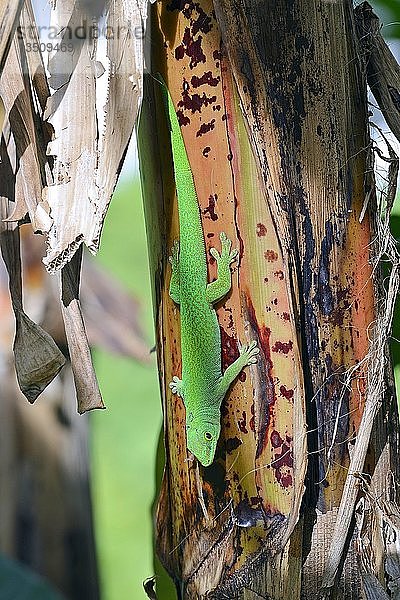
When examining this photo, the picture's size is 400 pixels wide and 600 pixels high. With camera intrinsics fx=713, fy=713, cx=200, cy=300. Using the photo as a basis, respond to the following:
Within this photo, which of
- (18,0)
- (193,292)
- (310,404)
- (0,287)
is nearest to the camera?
(18,0)

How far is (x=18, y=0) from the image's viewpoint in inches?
27.2

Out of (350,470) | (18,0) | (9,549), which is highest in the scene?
(18,0)

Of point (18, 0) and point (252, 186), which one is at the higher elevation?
point (18, 0)

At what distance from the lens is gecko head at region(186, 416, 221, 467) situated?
2.74 feet

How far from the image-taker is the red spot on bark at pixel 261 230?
0.80 m

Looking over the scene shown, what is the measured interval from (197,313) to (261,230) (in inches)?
6.0

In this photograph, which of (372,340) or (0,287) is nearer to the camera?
(372,340)

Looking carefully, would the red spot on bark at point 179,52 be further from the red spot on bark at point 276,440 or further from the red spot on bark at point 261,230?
the red spot on bark at point 276,440

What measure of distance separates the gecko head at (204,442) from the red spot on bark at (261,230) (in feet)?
0.78

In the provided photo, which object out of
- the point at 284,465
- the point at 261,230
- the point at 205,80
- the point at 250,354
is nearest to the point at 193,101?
the point at 205,80

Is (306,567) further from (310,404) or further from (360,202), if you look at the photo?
(360,202)

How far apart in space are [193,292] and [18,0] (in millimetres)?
390

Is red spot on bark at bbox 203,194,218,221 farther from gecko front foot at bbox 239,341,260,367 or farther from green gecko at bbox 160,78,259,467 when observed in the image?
gecko front foot at bbox 239,341,260,367

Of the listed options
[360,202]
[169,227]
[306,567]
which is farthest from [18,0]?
[306,567]
